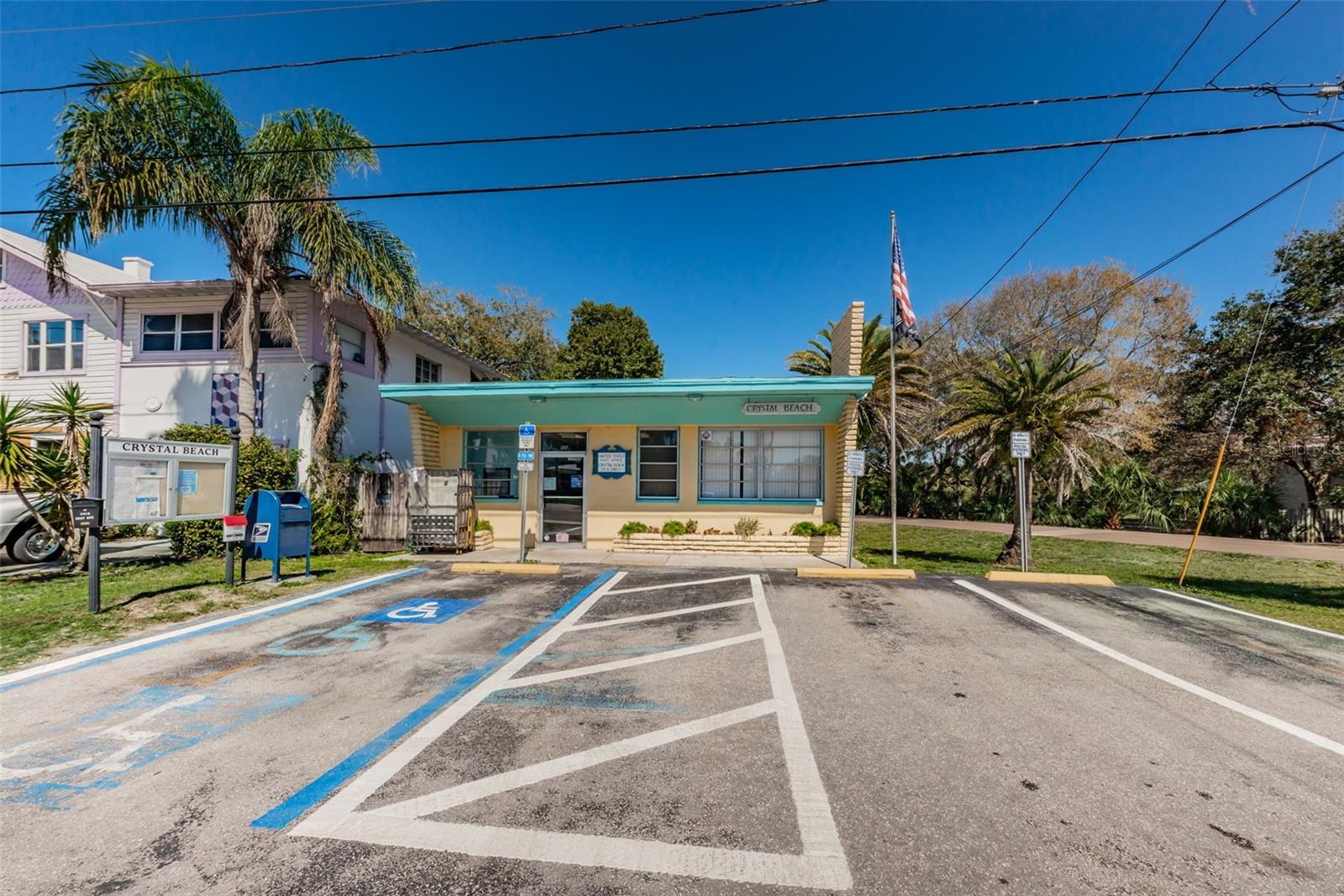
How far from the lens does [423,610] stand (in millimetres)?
6902

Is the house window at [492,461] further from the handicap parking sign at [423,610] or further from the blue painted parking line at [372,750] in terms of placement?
the blue painted parking line at [372,750]

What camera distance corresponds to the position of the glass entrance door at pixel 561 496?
12.6 meters

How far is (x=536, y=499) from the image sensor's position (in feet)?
41.7

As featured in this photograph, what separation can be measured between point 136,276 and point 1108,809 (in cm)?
2443

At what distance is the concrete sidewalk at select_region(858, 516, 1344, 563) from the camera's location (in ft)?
47.0

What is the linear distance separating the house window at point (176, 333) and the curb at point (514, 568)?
1041 centimetres

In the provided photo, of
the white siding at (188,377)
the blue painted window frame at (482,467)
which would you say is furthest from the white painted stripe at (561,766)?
the white siding at (188,377)

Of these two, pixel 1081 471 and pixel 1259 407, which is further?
pixel 1259 407

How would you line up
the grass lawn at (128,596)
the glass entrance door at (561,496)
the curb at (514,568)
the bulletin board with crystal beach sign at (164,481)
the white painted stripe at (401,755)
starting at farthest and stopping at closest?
1. the glass entrance door at (561,496)
2. the curb at (514,568)
3. the bulletin board with crystal beach sign at (164,481)
4. the grass lawn at (128,596)
5. the white painted stripe at (401,755)

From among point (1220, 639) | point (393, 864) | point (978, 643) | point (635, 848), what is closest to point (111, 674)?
point (393, 864)

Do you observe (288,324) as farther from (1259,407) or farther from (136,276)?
(1259,407)

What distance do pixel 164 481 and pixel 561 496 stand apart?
699cm

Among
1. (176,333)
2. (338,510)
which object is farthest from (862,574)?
(176,333)

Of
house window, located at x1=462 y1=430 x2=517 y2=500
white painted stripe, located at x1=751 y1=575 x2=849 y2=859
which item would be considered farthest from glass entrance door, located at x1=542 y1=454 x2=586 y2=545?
white painted stripe, located at x1=751 y1=575 x2=849 y2=859
